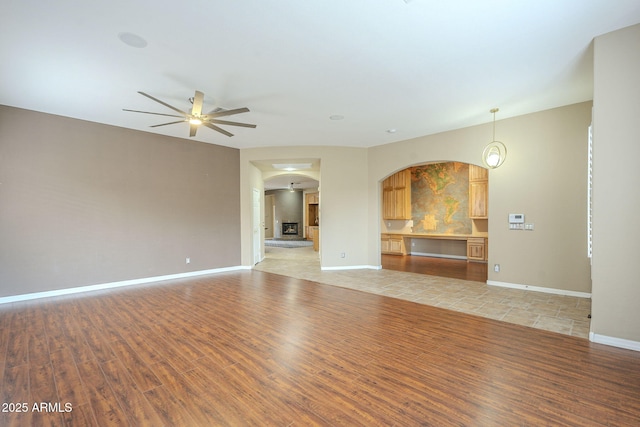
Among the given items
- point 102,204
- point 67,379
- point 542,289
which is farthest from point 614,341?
point 102,204

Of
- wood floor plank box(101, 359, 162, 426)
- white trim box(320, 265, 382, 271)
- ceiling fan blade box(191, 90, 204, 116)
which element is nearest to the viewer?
wood floor plank box(101, 359, 162, 426)

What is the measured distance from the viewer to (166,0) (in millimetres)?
2291

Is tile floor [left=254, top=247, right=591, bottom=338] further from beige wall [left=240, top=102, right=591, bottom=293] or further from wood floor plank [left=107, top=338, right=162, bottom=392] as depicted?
wood floor plank [left=107, top=338, right=162, bottom=392]

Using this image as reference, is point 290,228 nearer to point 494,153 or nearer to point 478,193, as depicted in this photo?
point 478,193

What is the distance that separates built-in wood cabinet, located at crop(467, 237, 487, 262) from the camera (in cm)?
790

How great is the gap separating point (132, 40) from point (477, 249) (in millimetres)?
8735

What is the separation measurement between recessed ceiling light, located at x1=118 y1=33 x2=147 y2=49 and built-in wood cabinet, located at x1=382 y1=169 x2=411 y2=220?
25.6 feet

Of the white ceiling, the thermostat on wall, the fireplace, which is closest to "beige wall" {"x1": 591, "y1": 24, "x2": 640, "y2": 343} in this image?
the white ceiling

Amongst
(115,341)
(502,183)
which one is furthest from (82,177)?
(502,183)

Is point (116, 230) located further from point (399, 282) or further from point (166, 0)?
point (399, 282)

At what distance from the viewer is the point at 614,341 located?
2.82 m

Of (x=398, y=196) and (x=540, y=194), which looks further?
(x=398, y=196)

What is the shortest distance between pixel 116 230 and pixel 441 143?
6.86 m

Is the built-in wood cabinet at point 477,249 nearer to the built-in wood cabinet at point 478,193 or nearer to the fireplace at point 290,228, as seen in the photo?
the built-in wood cabinet at point 478,193
